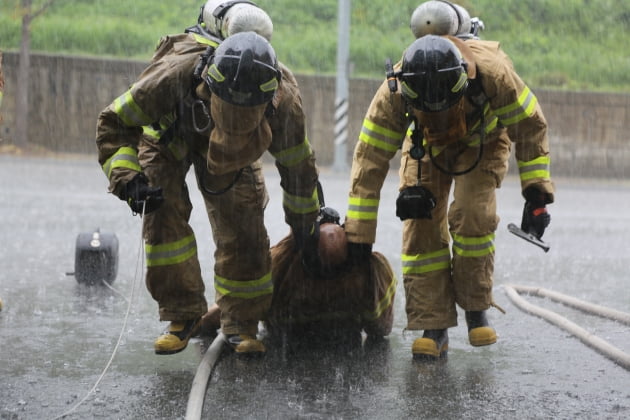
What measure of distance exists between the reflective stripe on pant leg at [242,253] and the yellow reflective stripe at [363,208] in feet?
1.39

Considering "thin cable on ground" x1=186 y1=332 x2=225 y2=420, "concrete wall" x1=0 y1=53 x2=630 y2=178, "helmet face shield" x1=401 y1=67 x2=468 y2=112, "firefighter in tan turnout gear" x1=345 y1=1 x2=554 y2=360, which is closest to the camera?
"thin cable on ground" x1=186 y1=332 x2=225 y2=420

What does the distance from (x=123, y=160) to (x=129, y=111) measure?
21 centimetres

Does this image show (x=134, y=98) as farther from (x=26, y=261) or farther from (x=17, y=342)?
(x=26, y=261)

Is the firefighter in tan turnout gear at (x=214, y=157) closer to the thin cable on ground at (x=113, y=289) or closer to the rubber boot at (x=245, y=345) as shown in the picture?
the rubber boot at (x=245, y=345)

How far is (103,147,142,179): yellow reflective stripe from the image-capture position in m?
4.12

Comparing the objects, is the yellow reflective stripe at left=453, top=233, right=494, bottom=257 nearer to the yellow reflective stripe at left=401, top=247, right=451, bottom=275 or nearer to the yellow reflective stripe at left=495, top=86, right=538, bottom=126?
the yellow reflective stripe at left=401, top=247, right=451, bottom=275

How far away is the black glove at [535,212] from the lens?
4.52m

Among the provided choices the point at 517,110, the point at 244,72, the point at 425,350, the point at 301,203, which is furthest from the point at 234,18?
the point at 425,350

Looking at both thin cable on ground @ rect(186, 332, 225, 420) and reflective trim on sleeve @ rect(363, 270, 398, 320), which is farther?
reflective trim on sleeve @ rect(363, 270, 398, 320)

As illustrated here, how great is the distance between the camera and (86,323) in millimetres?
5199

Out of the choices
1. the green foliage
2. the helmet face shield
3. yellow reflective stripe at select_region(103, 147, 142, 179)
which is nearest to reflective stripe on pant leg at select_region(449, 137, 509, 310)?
the helmet face shield

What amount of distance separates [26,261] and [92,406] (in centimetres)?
380

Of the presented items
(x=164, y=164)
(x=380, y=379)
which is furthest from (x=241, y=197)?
(x=380, y=379)

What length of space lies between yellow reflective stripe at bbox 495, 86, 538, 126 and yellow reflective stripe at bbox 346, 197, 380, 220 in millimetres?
698
